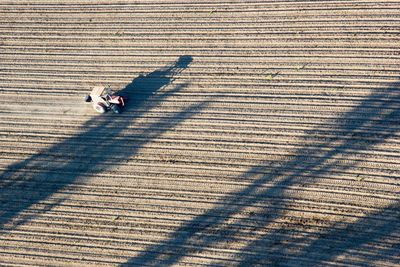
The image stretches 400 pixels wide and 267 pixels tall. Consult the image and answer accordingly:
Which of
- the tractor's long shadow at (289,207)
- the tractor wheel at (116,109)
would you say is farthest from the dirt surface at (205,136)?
the tractor wheel at (116,109)

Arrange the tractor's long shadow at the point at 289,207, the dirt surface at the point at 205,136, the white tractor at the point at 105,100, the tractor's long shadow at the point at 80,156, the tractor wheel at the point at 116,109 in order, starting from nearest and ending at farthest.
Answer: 1. the tractor's long shadow at the point at 289,207
2. the dirt surface at the point at 205,136
3. the tractor's long shadow at the point at 80,156
4. the white tractor at the point at 105,100
5. the tractor wheel at the point at 116,109

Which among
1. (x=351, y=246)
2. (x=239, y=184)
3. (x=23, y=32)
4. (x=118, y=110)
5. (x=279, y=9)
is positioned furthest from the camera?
(x=23, y=32)

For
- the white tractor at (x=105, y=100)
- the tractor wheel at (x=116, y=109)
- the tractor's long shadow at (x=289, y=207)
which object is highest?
the white tractor at (x=105, y=100)

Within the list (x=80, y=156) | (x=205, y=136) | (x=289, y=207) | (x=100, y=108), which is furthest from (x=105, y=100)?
(x=289, y=207)

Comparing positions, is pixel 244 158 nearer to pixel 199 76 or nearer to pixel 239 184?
pixel 239 184

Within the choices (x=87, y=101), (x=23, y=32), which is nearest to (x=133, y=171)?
(x=87, y=101)

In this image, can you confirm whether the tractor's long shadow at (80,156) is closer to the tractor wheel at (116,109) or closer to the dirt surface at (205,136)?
the dirt surface at (205,136)

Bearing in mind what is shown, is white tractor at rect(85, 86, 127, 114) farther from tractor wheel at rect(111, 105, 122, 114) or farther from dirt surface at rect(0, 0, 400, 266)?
dirt surface at rect(0, 0, 400, 266)

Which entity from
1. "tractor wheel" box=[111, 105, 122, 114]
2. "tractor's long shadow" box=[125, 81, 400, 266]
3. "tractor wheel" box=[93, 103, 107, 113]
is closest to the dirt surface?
"tractor's long shadow" box=[125, 81, 400, 266]
